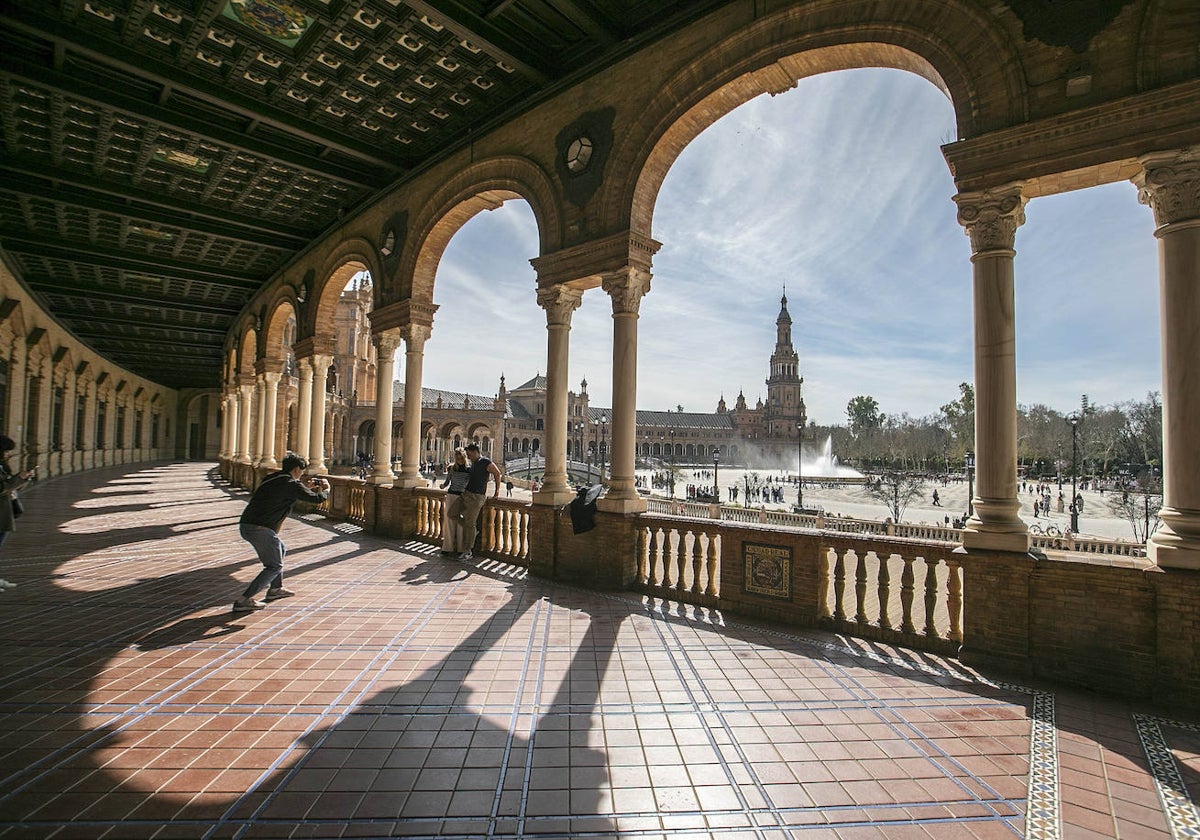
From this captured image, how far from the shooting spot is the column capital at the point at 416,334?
1120 centimetres

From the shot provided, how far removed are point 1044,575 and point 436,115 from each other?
→ 33.9ft

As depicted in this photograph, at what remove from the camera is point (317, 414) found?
1543 cm

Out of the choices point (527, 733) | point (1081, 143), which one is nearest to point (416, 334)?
point (527, 733)

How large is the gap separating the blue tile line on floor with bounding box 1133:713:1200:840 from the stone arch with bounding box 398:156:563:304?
771 centimetres

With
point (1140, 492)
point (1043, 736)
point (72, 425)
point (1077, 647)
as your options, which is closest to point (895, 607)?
point (1077, 647)

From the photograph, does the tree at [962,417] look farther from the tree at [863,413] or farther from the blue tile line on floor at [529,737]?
the blue tile line on floor at [529,737]

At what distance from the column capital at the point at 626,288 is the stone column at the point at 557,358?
2.77 feet

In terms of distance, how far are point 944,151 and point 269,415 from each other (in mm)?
19747

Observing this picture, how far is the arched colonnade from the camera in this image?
439 cm

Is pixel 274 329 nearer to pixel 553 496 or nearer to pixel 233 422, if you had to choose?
pixel 233 422

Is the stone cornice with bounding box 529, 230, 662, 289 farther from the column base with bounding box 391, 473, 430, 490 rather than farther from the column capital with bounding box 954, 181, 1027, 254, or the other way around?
the column base with bounding box 391, 473, 430, 490

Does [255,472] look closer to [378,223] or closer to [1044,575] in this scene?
[378,223]

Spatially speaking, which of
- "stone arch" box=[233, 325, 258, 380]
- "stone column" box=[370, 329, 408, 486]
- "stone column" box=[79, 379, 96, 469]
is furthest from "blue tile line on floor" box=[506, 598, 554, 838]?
"stone column" box=[79, 379, 96, 469]

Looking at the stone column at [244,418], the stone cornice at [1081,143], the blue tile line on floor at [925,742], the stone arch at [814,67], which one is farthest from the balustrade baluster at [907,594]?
the stone column at [244,418]
